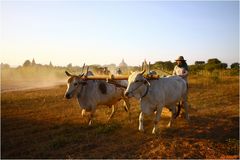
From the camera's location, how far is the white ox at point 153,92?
7.11 m

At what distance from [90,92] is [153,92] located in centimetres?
225

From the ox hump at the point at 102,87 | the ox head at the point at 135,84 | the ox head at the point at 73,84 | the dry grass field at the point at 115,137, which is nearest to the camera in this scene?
the dry grass field at the point at 115,137

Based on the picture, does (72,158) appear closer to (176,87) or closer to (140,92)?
(140,92)

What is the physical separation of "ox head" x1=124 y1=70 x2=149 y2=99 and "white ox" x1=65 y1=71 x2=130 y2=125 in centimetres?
128

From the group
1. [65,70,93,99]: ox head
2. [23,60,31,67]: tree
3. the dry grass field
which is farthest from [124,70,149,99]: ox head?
[23,60,31,67]: tree

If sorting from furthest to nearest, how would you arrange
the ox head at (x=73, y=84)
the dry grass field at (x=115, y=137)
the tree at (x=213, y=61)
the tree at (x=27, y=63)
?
the tree at (x=27, y=63)
the tree at (x=213, y=61)
the ox head at (x=73, y=84)
the dry grass field at (x=115, y=137)

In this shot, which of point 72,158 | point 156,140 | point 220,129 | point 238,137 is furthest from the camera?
point 220,129

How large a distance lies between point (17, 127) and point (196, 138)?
222 inches

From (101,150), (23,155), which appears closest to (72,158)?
(101,150)

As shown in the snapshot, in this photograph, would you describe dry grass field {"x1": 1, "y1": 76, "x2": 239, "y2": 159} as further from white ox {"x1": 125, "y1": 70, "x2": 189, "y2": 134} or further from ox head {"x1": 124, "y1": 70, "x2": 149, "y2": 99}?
ox head {"x1": 124, "y1": 70, "x2": 149, "y2": 99}

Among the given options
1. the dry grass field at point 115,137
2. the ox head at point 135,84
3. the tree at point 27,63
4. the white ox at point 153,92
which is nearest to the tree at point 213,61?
the dry grass field at point 115,137

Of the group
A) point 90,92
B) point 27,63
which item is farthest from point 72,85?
point 27,63

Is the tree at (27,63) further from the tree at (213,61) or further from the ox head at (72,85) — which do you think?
the ox head at (72,85)

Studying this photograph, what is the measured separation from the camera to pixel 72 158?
5867mm
